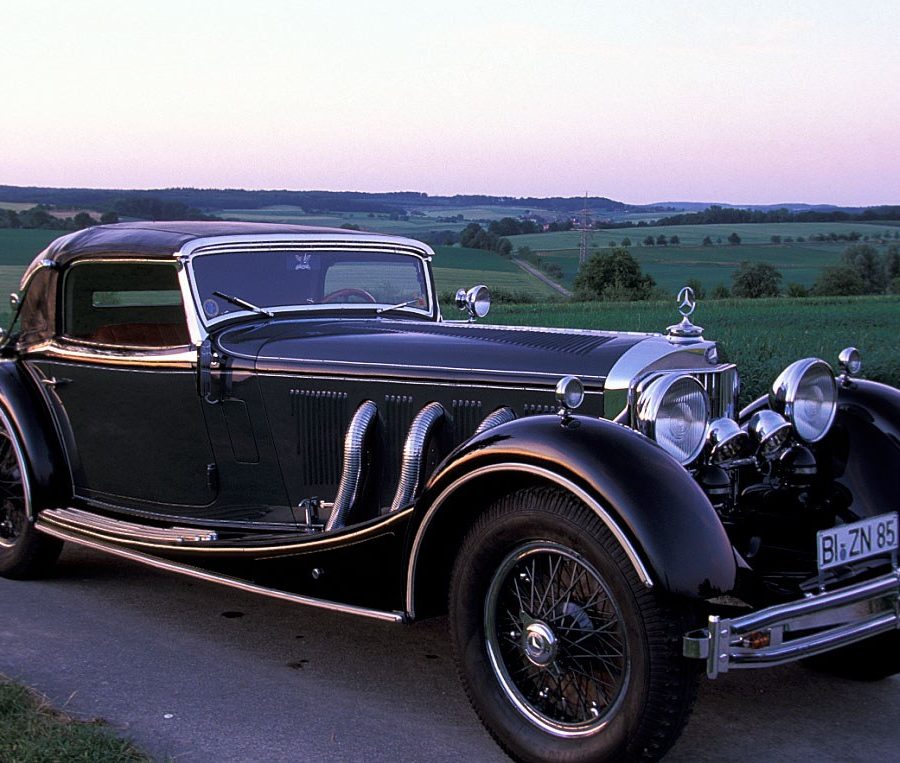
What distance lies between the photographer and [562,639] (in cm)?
321

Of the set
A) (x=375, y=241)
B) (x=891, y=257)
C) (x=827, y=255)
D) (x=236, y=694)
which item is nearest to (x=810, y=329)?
(x=375, y=241)

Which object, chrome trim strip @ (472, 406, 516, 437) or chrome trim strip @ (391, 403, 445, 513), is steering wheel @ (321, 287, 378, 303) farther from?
chrome trim strip @ (472, 406, 516, 437)

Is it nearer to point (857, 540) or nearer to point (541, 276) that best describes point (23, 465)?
point (857, 540)

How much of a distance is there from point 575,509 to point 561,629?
0.39 m

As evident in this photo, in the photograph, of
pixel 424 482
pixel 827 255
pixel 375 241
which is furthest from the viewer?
pixel 827 255

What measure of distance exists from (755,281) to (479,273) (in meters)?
10.4

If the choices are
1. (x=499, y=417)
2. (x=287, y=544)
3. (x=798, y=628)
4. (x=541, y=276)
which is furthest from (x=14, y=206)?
(x=798, y=628)

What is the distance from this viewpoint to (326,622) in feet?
15.3

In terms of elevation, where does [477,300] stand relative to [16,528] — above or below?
above

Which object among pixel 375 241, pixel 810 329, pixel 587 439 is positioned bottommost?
pixel 810 329

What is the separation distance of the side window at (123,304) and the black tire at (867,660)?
3.01 metres

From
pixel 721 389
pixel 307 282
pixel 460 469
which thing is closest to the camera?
pixel 460 469

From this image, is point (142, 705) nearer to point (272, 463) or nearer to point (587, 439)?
point (272, 463)

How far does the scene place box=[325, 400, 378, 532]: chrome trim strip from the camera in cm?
420
